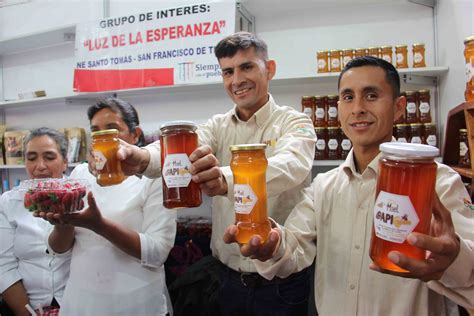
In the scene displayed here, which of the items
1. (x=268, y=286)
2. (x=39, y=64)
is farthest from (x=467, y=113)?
(x=39, y=64)

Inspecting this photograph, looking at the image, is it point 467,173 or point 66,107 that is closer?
point 467,173

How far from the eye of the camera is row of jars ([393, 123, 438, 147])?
1.93 metres

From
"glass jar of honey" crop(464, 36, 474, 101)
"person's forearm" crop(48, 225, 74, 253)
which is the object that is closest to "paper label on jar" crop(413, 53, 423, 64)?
"glass jar of honey" crop(464, 36, 474, 101)

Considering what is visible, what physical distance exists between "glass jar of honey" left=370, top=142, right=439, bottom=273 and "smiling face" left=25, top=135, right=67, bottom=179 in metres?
1.63

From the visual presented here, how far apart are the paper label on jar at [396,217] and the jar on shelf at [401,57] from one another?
5.26 ft

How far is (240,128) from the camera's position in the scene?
5.21 ft

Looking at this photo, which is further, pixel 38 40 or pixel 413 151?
pixel 38 40

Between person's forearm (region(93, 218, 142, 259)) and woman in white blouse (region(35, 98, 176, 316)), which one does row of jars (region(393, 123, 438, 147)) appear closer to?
woman in white blouse (region(35, 98, 176, 316))

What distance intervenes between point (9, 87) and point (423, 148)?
4.11 metres

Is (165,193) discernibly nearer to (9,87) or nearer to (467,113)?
(467,113)

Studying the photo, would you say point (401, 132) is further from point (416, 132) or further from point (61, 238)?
point (61, 238)

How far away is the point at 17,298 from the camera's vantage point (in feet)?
5.72

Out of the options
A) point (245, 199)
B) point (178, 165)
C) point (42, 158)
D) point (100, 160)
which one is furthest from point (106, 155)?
point (42, 158)

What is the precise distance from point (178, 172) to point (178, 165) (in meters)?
0.02
